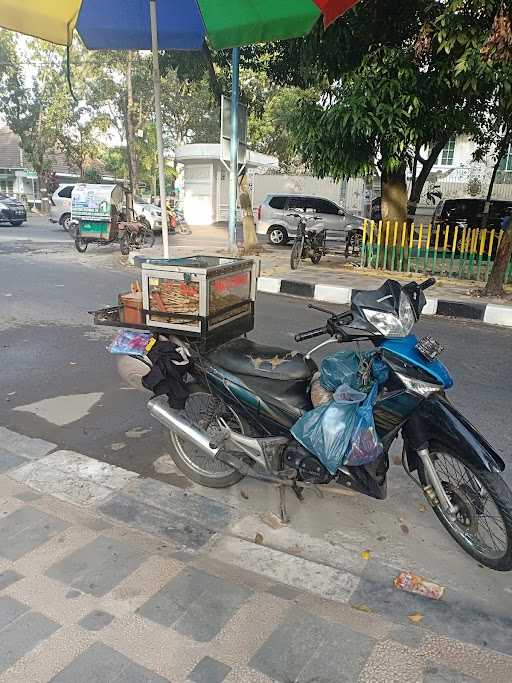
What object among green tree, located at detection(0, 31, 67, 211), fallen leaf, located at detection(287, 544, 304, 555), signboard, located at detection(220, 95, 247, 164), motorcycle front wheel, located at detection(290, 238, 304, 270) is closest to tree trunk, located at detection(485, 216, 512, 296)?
motorcycle front wheel, located at detection(290, 238, 304, 270)

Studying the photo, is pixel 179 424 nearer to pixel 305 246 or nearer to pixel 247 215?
pixel 305 246

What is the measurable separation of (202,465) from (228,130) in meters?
8.02

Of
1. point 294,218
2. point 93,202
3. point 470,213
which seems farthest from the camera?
point 294,218

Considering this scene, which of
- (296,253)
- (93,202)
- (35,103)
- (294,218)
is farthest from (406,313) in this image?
(35,103)

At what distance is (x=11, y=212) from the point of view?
20.2m

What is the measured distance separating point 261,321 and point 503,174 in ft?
76.0

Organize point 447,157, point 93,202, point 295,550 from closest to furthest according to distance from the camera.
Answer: point 295,550 < point 93,202 < point 447,157

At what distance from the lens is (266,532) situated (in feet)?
8.84

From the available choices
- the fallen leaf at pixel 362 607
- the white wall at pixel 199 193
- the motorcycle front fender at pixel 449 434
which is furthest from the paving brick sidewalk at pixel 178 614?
the white wall at pixel 199 193

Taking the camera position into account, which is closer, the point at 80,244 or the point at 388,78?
the point at 388,78

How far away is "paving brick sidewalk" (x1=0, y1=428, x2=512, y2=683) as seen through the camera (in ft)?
6.13

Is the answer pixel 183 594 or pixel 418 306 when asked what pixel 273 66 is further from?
pixel 183 594

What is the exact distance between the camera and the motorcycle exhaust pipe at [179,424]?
2.84 metres

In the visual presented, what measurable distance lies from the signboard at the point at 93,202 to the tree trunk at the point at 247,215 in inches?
123
